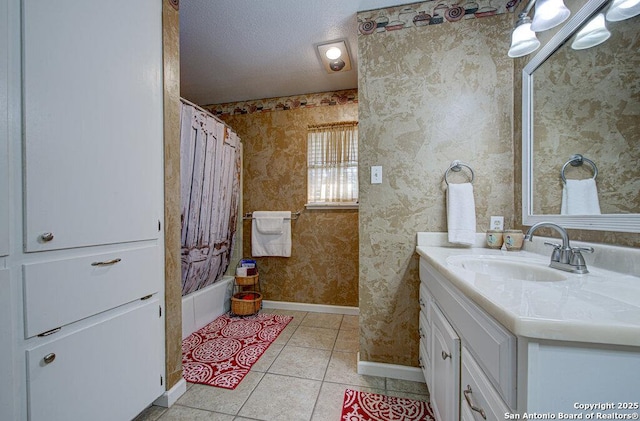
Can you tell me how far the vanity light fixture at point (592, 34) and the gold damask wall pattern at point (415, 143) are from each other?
0.40 m

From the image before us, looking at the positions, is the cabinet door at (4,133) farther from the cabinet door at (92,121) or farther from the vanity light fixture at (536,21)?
the vanity light fixture at (536,21)

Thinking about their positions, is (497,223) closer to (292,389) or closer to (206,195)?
(292,389)

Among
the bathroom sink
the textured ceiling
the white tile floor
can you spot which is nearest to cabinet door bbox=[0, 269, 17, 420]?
the white tile floor

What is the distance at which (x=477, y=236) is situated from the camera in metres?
1.45

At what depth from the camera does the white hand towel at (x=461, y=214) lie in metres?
1.38

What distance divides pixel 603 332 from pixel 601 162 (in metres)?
0.84

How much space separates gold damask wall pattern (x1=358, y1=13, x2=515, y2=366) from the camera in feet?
4.72

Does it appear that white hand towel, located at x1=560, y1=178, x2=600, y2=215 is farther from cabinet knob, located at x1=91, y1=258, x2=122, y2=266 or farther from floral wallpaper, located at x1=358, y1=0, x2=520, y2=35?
cabinet knob, located at x1=91, y1=258, x2=122, y2=266

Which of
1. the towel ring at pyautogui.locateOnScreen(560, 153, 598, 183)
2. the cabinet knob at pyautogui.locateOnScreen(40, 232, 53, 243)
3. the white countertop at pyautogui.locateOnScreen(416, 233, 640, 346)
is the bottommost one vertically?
the white countertop at pyautogui.locateOnScreen(416, 233, 640, 346)

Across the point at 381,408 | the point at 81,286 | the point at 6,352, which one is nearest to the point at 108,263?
the point at 81,286

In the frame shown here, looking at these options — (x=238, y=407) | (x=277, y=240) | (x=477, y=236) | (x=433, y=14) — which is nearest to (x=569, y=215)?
(x=477, y=236)

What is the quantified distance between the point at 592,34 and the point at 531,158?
1.74ft

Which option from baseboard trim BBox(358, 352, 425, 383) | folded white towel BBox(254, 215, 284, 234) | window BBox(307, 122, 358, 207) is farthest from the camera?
folded white towel BBox(254, 215, 284, 234)

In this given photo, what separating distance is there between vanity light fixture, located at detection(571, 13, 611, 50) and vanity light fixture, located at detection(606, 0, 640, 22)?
0.03m
